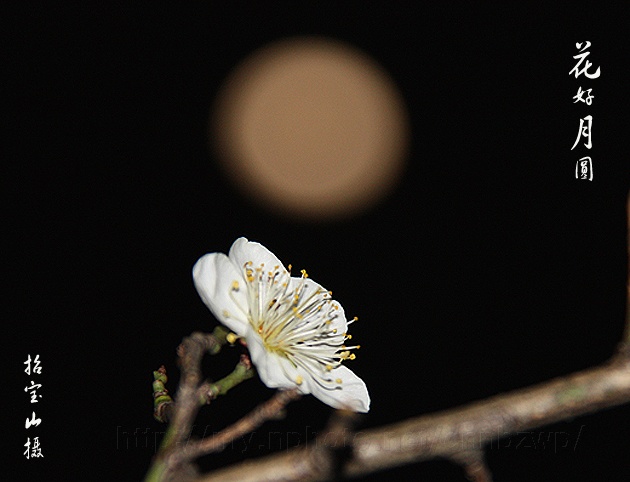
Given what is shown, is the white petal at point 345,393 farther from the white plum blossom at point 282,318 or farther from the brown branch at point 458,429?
the brown branch at point 458,429

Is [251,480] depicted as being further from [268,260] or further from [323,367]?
[268,260]

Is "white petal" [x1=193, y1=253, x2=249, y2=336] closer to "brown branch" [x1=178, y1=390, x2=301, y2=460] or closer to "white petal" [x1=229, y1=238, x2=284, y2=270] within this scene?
"white petal" [x1=229, y1=238, x2=284, y2=270]

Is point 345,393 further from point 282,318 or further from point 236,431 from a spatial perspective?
point 236,431

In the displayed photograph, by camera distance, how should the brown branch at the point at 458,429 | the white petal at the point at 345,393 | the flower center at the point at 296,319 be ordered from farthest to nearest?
the flower center at the point at 296,319 → the white petal at the point at 345,393 → the brown branch at the point at 458,429

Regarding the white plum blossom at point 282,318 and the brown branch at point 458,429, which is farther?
the white plum blossom at point 282,318

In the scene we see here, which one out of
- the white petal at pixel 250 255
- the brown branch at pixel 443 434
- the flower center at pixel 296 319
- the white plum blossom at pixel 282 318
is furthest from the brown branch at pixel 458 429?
the white petal at pixel 250 255

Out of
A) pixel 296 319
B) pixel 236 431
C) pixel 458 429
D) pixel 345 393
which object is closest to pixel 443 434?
pixel 458 429

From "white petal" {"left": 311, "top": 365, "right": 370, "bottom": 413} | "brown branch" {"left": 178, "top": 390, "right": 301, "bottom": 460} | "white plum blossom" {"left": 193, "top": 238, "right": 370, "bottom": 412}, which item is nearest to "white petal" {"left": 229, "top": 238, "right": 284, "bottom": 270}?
"white plum blossom" {"left": 193, "top": 238, "right": 370, "bottom": 412}
